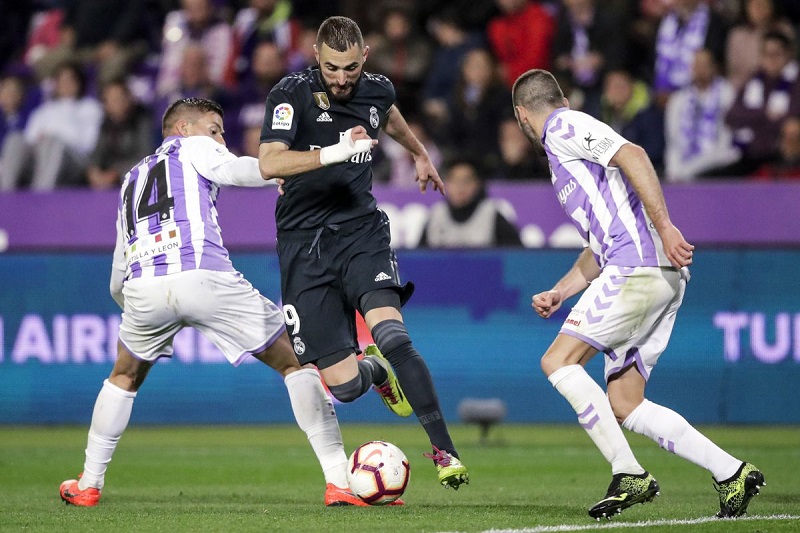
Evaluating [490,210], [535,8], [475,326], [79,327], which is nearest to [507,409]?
[475,326]

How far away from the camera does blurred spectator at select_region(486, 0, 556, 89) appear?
50.4ft

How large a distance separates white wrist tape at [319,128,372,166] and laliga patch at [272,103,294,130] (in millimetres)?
466

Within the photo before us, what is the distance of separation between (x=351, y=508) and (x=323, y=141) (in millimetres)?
1936

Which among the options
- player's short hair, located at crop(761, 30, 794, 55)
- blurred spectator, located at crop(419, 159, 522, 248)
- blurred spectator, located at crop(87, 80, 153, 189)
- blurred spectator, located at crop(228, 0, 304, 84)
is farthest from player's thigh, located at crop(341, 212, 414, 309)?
blurred spectator, located at crop(228, 0, 304, 84)

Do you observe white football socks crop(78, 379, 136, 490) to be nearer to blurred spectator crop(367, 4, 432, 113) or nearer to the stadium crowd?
the stadium crowd

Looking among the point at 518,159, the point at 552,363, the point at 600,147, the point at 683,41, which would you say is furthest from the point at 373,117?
the point at 683,41

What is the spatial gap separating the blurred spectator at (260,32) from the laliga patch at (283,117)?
9566 mm

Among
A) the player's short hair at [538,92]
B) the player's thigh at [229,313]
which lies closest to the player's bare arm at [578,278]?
the player's short hair at [538,92]

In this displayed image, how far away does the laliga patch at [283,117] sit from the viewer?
6.76 metres

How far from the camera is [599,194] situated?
637cm

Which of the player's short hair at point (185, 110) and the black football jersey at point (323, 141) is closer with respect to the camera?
the black football jersey at point (323, 141)

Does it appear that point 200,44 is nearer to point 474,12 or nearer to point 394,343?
point 474,12

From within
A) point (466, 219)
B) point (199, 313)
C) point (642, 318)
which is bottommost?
point (466, 219)

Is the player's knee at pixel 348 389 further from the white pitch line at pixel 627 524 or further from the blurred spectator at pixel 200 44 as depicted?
the blurred spectator at pixel 200 44
